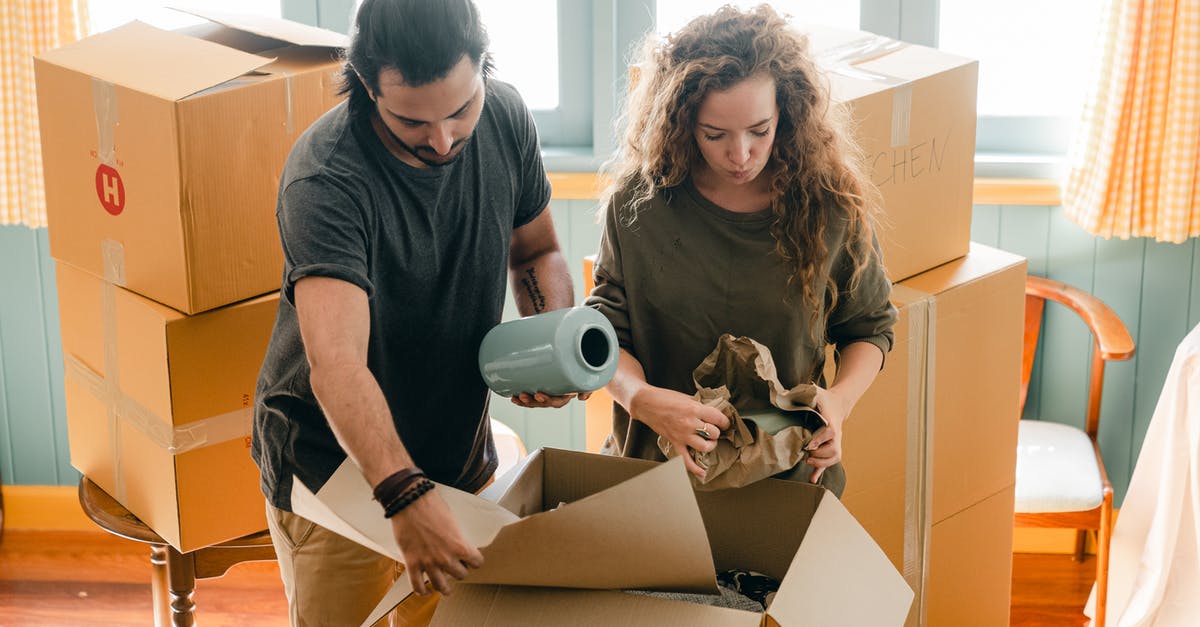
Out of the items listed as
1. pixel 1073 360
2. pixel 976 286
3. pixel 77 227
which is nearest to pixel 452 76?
pixel 77 227

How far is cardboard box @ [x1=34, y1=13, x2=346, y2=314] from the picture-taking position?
1774 millimetres

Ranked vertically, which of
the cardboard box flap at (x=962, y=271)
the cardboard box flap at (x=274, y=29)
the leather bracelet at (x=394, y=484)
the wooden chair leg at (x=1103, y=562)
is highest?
the cardboard box flap at (x=274, y=29)

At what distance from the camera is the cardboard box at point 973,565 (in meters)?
2.24

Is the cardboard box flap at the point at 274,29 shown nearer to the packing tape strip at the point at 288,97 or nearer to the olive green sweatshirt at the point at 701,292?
the packing tape strip at the point at 288,97

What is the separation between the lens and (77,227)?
1991 millimetres

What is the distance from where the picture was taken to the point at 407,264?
4.84 ft

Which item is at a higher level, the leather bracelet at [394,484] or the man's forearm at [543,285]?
the man's forearm at [543,285]

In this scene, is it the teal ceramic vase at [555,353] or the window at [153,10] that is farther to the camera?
the window at [153,10]

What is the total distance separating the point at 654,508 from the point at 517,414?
2012 mm

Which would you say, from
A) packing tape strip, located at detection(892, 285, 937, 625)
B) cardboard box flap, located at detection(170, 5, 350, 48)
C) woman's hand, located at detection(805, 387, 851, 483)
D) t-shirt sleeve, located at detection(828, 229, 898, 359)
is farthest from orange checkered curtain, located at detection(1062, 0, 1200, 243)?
cardboard box flap, located at detection(170, 5, 350, 48)

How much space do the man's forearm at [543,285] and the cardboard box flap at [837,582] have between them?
0.52 metres

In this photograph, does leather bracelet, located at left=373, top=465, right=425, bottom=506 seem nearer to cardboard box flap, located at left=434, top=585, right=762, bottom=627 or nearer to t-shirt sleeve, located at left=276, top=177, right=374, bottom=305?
cardboard box flap, located at left=434, top=585, right=762, bottom=627

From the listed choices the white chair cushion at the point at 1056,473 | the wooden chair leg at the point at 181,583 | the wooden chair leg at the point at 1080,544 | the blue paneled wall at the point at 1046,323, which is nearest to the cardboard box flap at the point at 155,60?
the wooden chair leg at the point at 181,583

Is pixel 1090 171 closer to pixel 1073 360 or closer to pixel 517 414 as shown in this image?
pixel 1073 360
